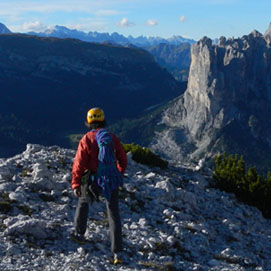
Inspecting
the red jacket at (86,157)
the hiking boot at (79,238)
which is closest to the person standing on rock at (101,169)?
the red jacket at (86,157)

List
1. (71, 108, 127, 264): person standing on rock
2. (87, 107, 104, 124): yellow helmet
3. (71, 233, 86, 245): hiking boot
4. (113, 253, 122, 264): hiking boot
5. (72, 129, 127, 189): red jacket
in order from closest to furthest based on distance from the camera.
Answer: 1. (113, 253, 122, 264): hiking boot
2. (71, 108, 127, 264): person standing on rock
3. (72, 129, 127, 189): red jacket
4. (87, 107, 104, 124): yellow helmet
5. (71, 233, 86, 245): hiking boot

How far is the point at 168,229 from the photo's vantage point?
542 inches

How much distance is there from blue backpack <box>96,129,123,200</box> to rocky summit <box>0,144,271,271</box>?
1966mm

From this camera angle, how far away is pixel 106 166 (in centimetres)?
1075

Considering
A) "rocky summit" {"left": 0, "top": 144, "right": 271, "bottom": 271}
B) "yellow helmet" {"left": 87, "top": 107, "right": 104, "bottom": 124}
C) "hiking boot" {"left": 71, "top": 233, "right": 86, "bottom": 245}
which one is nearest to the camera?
"rocky summit" {"left": 0, "top": 144, "right": 271, "bottom": 271}

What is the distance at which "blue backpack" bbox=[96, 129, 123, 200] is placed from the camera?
10.7 meters

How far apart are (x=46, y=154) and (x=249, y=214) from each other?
1168 cm

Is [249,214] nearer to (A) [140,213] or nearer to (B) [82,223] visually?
(A) [140,213]

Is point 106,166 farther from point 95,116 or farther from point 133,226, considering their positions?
point 133,226

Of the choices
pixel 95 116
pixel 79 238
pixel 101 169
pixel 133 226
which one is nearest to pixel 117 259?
pixel 79 238

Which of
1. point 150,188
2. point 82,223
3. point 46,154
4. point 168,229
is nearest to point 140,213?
point 168,229

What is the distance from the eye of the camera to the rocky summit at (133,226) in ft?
34.7

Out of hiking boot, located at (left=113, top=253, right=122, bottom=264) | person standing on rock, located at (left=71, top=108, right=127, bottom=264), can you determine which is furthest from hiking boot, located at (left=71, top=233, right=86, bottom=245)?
hiking boot, located at (left=113, top=253, right=122, bottom=264)

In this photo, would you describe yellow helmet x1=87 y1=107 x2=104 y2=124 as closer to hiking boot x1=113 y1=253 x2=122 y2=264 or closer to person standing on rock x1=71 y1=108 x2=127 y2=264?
person standing on rock x1=71 y1=108 x2=127 y2=264
